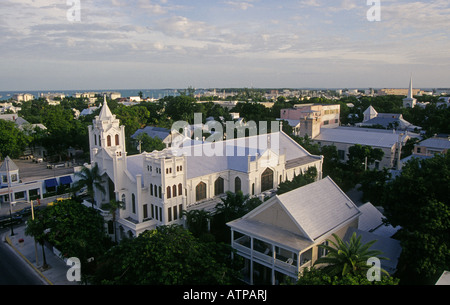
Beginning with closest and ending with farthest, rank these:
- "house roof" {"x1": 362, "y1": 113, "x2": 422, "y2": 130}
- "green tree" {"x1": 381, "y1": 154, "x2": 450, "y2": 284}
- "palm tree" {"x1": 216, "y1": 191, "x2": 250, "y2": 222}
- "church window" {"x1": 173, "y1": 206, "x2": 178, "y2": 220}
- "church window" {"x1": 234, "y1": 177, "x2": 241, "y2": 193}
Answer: "green tree" {"x1": 381, "y1": 154, "x2": 450, "y2": 284} < "palm tree" {"x1": 216, "y1": 191, "x2": 250, "y2": 222} < "church window" {"x1": 173, "y1": 206, "x2": 178, "y2": 220} < "church window" {"x1": 234, "y1": 177, "x2": 241, "y2": 193} < "house roof" {"x1": 362, "y1": 113, "x2": 422, "y2": 130}

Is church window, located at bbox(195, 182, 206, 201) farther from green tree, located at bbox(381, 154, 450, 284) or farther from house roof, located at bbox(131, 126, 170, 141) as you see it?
house roof, located at bbox(131, 126, 170, 141)

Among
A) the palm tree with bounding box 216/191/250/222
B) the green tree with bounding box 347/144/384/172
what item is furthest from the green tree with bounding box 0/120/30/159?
the green tree with bounding box 347/144/384/172

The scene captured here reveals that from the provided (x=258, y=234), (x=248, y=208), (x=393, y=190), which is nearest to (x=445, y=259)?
(x=393, y=190)

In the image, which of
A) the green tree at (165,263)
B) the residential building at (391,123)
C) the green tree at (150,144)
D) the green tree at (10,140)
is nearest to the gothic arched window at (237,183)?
the green tree at (165,263)

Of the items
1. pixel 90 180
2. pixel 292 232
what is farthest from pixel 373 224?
pixel 90 180

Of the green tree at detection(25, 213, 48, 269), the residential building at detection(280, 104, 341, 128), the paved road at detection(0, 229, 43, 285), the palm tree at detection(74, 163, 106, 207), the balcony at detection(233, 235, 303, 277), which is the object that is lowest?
the paved road at detection(0, 229, 43, 285)
